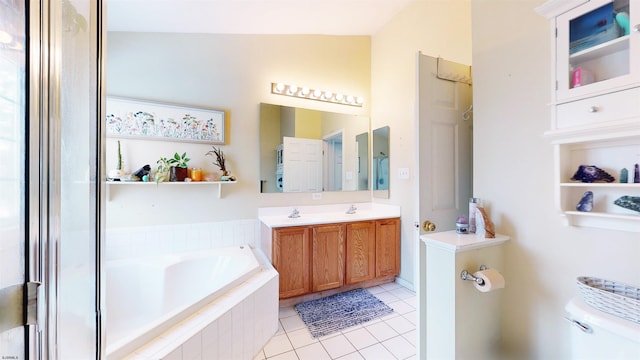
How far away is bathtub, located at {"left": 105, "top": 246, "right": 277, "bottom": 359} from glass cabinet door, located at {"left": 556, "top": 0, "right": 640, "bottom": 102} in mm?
1949

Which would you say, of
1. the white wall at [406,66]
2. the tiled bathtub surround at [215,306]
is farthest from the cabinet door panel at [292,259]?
the white wall at [406,66]

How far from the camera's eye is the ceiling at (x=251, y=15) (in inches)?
81.0

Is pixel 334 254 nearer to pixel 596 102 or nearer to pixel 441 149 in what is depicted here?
pixel 441 149

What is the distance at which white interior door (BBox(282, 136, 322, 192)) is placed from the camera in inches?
111

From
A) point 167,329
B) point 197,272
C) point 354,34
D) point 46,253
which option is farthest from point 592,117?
point 354,34

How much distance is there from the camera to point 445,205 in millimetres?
1543

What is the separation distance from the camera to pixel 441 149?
59.6 inches

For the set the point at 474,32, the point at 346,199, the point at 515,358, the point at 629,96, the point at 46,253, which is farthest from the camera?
the point at 346,199

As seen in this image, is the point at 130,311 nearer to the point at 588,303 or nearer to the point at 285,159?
the point at 285,159

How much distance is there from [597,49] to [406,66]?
1.96 m

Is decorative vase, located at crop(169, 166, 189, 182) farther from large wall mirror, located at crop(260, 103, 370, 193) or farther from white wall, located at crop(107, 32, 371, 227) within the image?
large wall mirror, located at crop(260, 103, 370, 193)

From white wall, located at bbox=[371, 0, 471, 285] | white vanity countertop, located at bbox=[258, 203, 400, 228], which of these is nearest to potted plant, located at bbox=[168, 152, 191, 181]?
white vanity countertop, located at bbox=[258, 203, 400, 228]

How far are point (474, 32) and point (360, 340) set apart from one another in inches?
85.4

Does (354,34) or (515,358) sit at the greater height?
(354,34)
